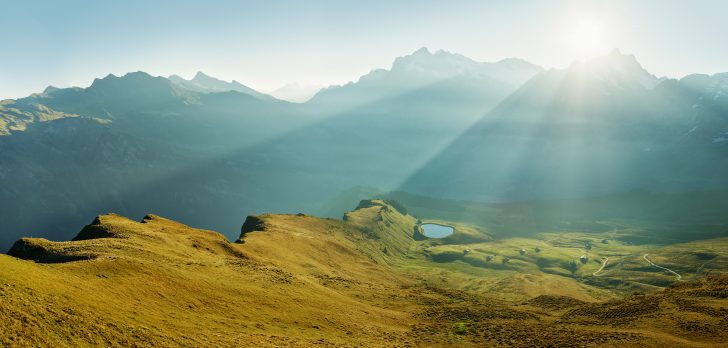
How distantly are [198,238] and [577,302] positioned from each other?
9257cm

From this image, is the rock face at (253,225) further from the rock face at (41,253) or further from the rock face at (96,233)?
the rock face at (41,253)

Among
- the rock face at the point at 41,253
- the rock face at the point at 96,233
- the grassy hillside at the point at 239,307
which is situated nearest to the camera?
the grassy hillside at the point at 239,307

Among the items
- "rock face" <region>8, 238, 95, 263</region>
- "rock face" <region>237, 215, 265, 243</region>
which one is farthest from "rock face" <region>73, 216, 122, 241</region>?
"rock face" <region>237, 215, 265, 243</region>

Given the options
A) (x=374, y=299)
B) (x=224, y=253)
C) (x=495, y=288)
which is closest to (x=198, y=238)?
(x=224, y=253)

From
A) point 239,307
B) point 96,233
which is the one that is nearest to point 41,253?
point 96,233

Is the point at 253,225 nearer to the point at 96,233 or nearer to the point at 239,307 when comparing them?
the point at 96,233

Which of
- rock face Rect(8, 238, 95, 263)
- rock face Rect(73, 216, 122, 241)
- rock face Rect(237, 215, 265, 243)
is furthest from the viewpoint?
rock face Rect(237, 215, 265, 243)

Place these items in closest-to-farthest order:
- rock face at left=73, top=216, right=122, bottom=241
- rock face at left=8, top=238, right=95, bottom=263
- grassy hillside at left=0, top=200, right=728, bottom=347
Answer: grassy hillside at left=0, top=200, right=728, bottom=347, rock face at left=8, top=238, right=95, bottom=263, rock face at left=73, top=216, right=122, bottom=241

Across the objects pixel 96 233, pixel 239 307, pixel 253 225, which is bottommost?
pixel 253 225

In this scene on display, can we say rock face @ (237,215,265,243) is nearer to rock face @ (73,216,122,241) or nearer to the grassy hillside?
the grassy hillside

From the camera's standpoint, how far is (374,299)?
92062 mm

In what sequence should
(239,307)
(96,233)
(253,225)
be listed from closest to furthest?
(239,307) < (96,233) < (253,225)

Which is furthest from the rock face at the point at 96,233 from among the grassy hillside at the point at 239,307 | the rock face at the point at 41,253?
the rock face at the point at 41,253

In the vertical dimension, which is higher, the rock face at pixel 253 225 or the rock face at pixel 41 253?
the rock face at pixel 41 253
